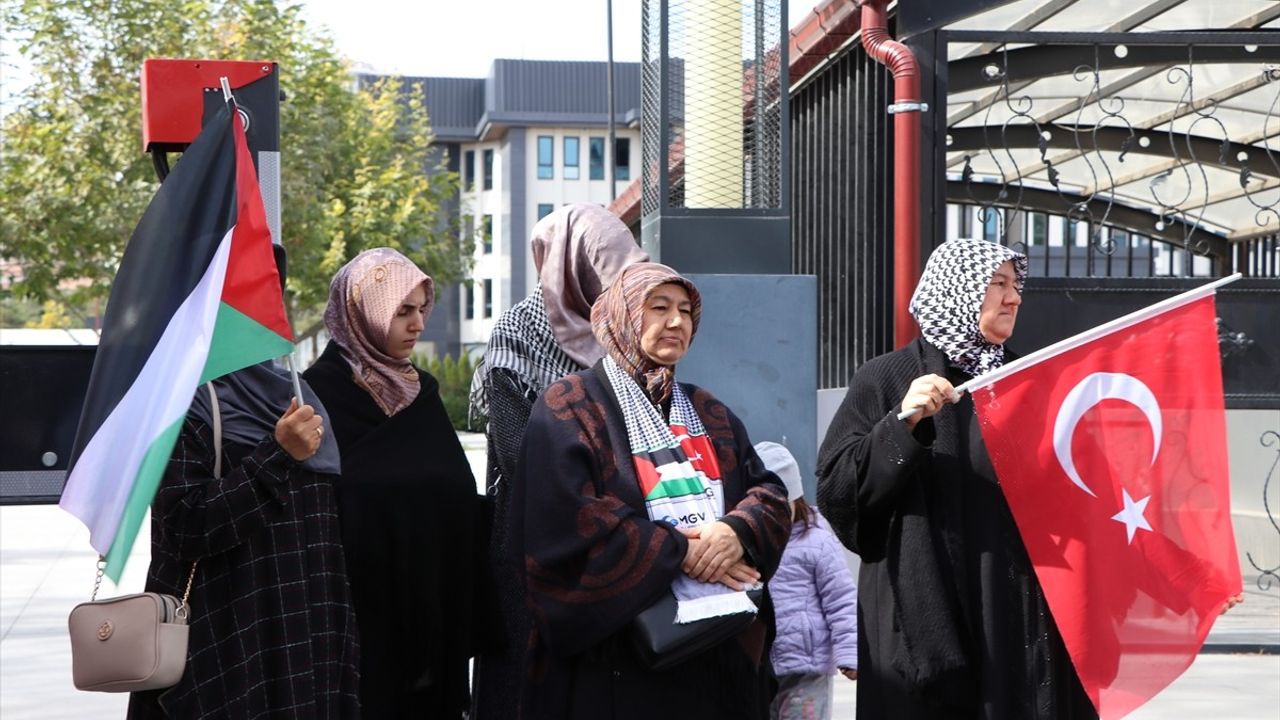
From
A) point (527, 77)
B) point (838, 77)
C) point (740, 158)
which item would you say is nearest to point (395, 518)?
point (740, 158)

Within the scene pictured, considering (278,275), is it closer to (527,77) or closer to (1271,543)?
(1271,543)

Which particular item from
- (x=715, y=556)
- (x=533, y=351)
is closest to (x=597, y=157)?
(x=533, y=351)

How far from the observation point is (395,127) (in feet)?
106

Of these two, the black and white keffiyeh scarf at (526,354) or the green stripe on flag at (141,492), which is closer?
the green stripe on flag at (141,492)

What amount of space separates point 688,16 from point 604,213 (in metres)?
1.81

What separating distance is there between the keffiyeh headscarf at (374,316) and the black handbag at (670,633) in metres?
1.08

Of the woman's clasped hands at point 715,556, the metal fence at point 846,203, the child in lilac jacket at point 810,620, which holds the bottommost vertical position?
the child in lilac jacket at point 810,620

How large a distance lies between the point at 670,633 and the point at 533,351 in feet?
3.36

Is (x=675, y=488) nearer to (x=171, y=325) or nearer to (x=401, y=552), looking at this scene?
(x=401, y=552)

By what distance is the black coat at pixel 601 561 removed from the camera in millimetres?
3535

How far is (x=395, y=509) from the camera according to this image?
13.6 ft

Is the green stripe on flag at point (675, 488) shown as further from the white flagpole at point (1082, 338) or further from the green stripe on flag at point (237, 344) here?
the green stripe on flag at point (237, 344)

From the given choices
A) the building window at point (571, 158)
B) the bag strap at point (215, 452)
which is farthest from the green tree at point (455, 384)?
the bag strap at point (215, 452)

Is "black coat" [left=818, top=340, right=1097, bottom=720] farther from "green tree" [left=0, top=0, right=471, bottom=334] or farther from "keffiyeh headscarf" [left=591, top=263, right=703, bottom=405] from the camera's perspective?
"green tree" [left=0, top=0, right=471, bottom=334]
